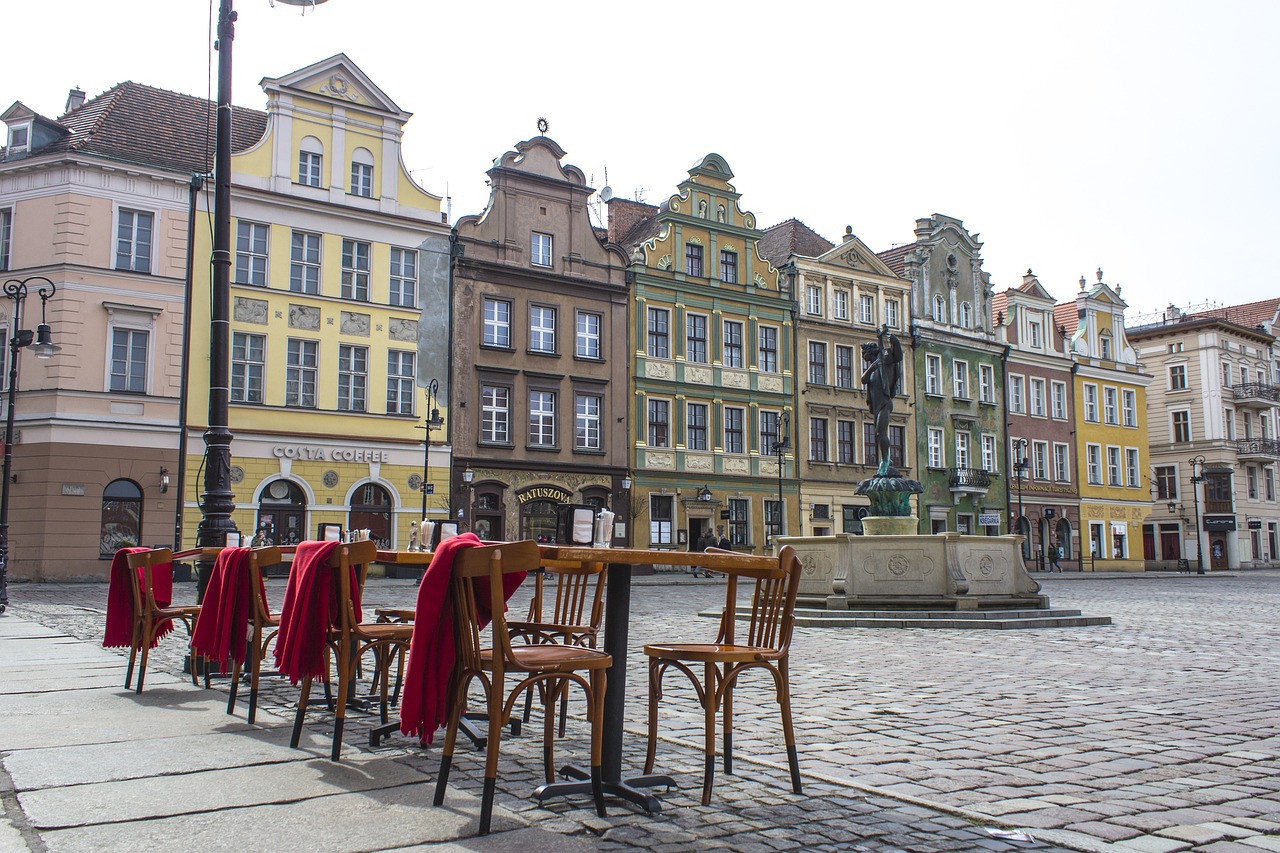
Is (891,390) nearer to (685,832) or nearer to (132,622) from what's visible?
(132,622)

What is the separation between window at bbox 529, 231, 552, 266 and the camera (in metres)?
34.8

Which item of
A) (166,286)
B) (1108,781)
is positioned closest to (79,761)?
(1108,781)

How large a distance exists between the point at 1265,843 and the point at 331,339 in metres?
28.6

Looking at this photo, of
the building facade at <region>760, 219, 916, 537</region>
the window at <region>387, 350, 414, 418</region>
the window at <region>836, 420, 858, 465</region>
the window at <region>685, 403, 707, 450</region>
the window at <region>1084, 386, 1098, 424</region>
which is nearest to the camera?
the window at <region>387, 350, 414, 418</region>

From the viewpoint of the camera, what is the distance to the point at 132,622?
798 cm

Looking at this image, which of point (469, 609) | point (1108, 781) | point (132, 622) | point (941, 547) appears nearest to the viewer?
point (469, 609)

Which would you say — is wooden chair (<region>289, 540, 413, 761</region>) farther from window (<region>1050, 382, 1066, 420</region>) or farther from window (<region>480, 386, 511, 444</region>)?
window (<region>1050, 382, 1066, 420</region>)

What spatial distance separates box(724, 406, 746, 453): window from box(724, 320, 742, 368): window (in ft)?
5.42

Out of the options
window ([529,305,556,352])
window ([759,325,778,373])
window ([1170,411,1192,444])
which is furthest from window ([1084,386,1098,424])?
window ([529,305,556,352])

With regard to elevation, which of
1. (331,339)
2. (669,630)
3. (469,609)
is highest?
(331,339)

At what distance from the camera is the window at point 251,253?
2908 cm

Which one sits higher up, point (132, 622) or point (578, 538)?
point (578, 538)

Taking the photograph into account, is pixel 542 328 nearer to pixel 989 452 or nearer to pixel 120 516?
pixel 120 516

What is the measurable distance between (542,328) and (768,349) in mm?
9402
